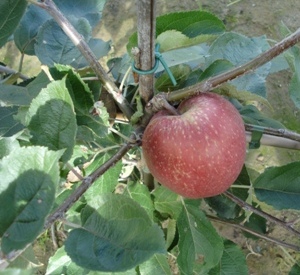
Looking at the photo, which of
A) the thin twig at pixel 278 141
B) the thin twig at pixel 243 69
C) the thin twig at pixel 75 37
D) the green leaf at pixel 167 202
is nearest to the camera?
the thin twig at pixel 243 69

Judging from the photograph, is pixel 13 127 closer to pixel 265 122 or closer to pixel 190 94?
pixel 190 94

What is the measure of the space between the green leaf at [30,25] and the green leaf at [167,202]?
0.37 metres

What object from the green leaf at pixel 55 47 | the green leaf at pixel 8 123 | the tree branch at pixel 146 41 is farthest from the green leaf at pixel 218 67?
the green leaf at pixel 8 123

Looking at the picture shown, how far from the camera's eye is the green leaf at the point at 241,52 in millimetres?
792

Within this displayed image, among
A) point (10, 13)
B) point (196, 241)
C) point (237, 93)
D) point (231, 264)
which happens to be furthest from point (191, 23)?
point (231, 264)

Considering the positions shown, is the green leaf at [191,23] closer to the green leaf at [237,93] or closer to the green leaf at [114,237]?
the green leaf at [237,93]

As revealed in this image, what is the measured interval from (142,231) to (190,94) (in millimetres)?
208

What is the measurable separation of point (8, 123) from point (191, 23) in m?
0.33

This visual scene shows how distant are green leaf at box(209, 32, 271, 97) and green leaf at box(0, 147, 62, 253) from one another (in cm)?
45

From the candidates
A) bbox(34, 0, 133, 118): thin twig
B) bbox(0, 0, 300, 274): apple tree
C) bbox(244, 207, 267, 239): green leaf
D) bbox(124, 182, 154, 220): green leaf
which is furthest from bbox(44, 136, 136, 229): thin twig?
bbox(244, 207, 267, 239): green leaf

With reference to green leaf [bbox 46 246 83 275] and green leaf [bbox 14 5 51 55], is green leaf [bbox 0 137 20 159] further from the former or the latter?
green leaf [bbox 14 5 51 55]

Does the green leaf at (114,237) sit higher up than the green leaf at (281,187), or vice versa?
the green leaf at (114,237)

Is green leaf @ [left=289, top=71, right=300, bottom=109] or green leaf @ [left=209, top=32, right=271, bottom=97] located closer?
green leaf @ [left=289, top=71, right=300, bottom=109]

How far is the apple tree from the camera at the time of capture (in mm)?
460
